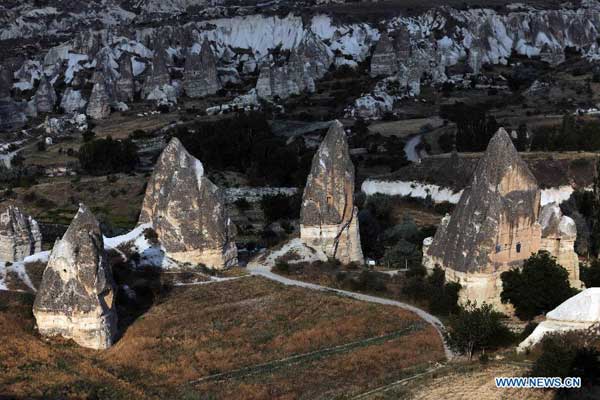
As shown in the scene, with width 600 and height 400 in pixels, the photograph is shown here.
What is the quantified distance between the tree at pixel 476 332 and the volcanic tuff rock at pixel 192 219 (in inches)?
447

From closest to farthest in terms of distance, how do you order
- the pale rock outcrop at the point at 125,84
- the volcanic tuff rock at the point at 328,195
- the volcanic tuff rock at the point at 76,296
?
the volcanic tuff rock at the point at 76,296, the volcanic tuff rock at the point at 328,195, the pale rock outcrop at the point at 125,84

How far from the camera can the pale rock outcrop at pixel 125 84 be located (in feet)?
359

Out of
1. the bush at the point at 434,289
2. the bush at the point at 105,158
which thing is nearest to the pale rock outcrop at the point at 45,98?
the bush at the point at 105,158

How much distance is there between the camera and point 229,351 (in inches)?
1165

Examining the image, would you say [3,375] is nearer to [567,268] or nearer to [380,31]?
[567,268]

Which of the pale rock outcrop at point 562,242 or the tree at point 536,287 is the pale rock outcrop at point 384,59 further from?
the tree at point 536,287

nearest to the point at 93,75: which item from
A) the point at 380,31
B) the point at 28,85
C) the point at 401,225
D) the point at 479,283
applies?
the point at 28,85

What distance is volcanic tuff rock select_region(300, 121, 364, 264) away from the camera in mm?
40469

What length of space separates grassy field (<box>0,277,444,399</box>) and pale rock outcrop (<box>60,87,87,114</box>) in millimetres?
73625

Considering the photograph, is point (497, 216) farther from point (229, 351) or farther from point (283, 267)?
point (229, 351)

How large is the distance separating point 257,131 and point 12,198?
23655 mm

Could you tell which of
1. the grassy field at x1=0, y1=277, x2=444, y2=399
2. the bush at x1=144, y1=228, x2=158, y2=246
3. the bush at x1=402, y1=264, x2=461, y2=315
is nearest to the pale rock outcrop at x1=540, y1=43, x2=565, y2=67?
the bush at x1=402, y1=264, x2=461, y2=315

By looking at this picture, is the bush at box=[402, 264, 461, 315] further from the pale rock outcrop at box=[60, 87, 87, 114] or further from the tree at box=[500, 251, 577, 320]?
the pale rock outcrop at box=[60, 87, 87, 114]

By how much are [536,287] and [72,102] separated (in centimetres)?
8291
